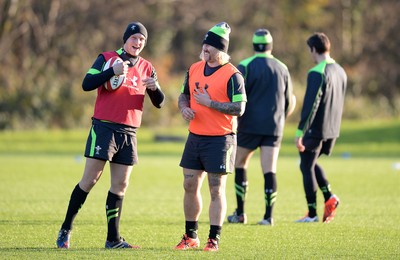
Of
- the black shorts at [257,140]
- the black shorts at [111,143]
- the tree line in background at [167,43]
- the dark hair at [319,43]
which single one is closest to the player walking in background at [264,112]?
the black shorts at [257,140]

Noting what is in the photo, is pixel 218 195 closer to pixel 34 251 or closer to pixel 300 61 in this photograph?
pixel 34 251

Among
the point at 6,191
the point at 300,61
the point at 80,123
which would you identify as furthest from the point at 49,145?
the point at 300,61

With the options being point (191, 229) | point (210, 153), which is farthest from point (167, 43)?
point (210, 153)

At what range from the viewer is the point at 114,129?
920 cm

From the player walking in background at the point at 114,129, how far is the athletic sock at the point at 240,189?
290 centimetres

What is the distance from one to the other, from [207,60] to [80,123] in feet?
81.9

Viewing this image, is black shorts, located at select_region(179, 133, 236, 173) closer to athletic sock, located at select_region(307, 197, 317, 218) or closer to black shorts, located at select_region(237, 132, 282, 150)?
black shorts, located at select_region(237, 132, 282, 150)

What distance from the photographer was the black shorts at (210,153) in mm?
8992

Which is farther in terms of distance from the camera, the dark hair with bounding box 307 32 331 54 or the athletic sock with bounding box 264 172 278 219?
the dark hair with bounding box 307 32 331 54

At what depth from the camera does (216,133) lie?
9086mm

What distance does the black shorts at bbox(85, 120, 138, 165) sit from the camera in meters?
9.09

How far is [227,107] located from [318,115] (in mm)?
3316

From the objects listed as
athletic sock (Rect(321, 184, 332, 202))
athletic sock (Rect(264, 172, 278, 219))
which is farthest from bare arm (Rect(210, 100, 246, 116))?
athletic sock (Rect(321, 184, 332, 202))

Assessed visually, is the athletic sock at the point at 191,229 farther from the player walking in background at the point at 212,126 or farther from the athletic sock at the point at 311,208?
the athletic sock at the point at 311,208
